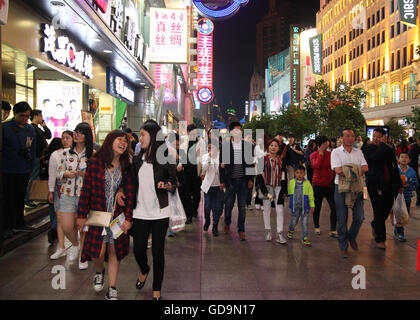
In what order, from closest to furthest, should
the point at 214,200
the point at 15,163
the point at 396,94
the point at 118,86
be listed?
1. the point at 15,163
2. the point at 214,200
3. the point at 118,86
4. the point at 396,94

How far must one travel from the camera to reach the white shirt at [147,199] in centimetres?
413

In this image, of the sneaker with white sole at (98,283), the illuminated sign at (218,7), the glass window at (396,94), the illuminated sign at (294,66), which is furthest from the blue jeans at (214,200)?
the illuminated sign at (294,66)

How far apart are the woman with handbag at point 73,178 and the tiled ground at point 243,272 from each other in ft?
1.65

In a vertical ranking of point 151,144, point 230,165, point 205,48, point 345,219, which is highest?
point 205,48

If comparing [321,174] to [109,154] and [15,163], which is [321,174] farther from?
[15,163]

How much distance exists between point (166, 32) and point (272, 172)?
11786 millimetres

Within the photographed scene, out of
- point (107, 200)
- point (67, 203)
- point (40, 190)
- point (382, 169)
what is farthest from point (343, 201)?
point (40, 190)

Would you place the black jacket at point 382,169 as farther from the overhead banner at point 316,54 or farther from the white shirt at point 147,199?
the overhead banner at point 316,54

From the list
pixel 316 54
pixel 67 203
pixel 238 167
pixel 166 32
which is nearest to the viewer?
pixel 67 203

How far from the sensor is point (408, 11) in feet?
108

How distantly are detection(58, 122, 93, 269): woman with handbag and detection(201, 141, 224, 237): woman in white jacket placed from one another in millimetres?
2766
